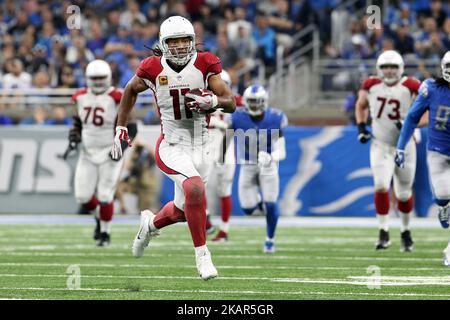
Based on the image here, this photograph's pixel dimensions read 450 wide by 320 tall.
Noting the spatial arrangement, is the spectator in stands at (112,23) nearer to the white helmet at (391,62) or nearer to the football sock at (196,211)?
the white helmet at (391,62)

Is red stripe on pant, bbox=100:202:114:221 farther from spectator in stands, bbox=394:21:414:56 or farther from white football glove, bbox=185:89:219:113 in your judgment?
spectator in stands, bbox=394:21:414:56

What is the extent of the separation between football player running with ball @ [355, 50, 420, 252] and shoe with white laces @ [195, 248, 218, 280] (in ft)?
12.4

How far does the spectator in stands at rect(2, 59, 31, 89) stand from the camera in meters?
18.1

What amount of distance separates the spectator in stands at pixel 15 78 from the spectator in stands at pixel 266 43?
3.52 m

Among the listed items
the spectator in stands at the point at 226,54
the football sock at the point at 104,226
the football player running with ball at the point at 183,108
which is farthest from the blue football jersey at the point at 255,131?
the spectator in stands at the point at 226,54

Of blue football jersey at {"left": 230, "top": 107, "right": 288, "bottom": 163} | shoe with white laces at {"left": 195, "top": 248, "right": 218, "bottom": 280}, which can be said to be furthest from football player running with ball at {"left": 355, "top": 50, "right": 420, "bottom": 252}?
shoe with white laces at {"left": 195, "top": 248, "right": 218, "bottom": 280}

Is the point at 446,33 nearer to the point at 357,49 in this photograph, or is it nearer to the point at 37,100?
the point at 357,49

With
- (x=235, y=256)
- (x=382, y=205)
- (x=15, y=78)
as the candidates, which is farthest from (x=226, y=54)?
(x=235, y=256)

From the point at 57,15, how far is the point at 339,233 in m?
8.86

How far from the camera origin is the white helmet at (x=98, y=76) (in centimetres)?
1177

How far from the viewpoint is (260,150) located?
437 inches

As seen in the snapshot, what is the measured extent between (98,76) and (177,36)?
4.10 metres

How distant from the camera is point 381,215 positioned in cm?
1119
